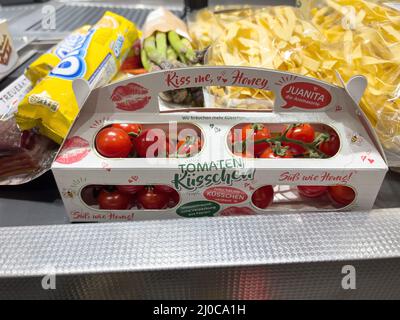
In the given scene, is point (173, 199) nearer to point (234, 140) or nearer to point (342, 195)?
point (234, 140)

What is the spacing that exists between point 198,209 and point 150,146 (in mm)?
171

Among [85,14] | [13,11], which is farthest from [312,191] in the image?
[13,11]

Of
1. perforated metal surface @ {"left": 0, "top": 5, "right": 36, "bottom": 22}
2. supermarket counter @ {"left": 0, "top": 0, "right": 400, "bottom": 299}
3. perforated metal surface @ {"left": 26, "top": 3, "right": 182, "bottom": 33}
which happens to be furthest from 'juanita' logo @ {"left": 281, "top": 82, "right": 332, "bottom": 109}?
perforated metal surface @ {"left": 0, "top": 5, "right": 36, "bottom": 22}

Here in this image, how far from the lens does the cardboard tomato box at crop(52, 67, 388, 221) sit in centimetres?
62

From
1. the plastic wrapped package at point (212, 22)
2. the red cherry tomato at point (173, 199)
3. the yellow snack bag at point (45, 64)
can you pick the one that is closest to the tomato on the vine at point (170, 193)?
the red cherry tomato at point (173, 199)

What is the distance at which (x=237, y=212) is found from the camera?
0.70m

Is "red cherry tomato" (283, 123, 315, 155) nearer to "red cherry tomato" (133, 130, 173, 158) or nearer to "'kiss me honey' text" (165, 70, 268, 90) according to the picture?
"'kiss me honey' text" (165, 70, 268, 90)

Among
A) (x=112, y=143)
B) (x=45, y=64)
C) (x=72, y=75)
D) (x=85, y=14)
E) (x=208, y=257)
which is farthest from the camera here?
(x=85, y=14)

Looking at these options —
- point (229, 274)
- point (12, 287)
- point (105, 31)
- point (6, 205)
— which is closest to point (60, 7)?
point (105, 31)

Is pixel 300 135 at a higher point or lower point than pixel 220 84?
lower

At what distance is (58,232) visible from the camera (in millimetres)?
614

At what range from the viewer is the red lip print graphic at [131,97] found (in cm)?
65

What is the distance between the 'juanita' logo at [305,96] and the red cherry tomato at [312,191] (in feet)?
0.57
